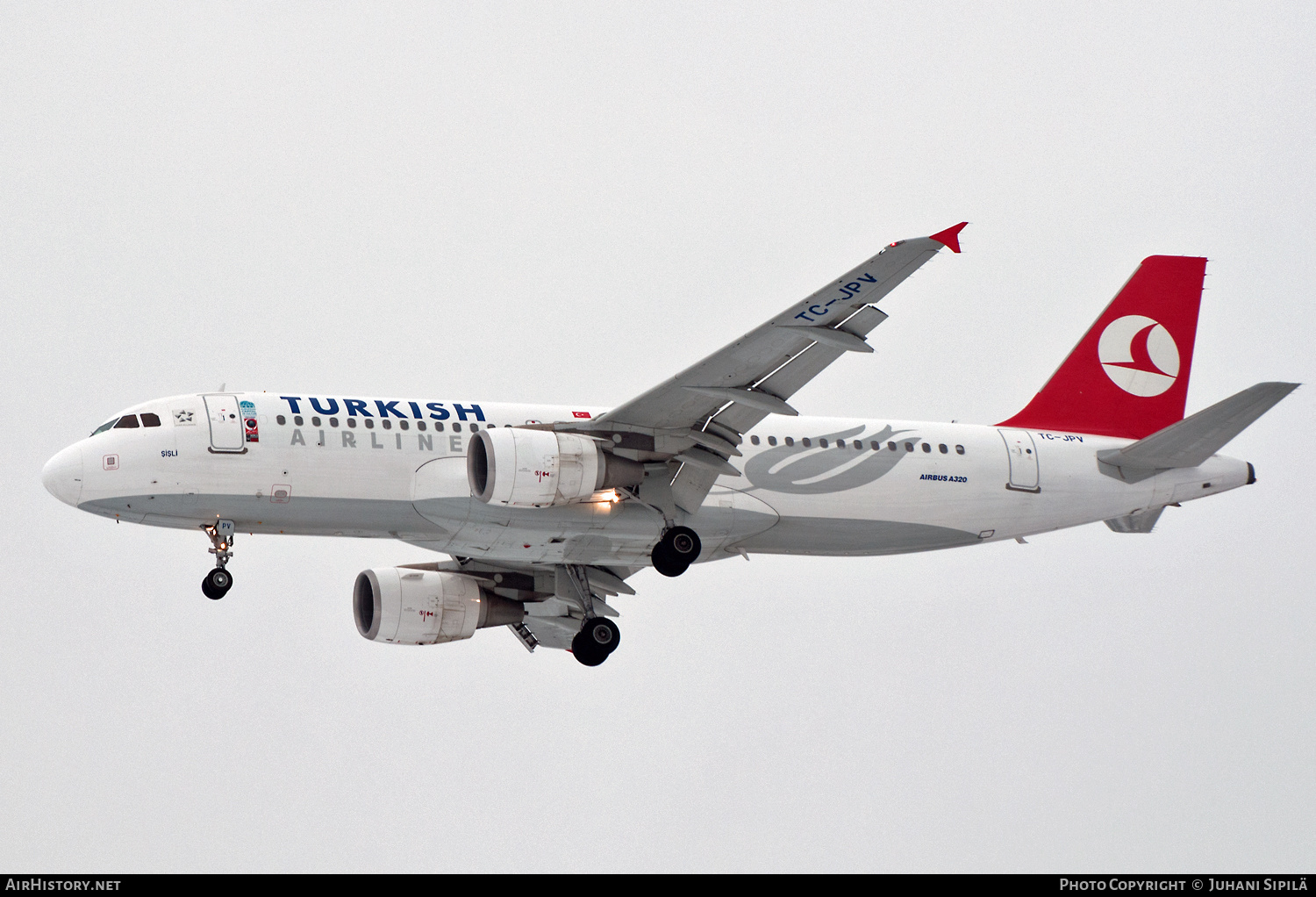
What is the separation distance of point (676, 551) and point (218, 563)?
9.58 m

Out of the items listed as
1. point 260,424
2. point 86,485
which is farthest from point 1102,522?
point 86,485

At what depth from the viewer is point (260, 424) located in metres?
34.7

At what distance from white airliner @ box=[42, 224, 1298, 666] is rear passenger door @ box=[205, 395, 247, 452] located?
0.05 m

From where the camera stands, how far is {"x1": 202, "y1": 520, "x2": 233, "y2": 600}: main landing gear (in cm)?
3494

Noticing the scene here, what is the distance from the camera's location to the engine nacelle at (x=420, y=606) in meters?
40.5

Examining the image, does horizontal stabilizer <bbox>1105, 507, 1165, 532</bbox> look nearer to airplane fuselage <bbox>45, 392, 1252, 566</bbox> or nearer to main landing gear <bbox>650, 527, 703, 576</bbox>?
airplane fuselage <bbox>45, 392, 1252, 566</bbox>

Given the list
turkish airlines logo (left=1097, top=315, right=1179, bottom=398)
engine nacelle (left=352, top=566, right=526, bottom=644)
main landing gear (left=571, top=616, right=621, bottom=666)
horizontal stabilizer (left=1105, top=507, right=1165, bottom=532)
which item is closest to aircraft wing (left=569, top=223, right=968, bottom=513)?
main landing gear (left=571, top=616, right=621, bottom=666)

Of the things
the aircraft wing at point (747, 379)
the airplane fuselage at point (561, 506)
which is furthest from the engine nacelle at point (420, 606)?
the aircraft wing at point (747, 379)

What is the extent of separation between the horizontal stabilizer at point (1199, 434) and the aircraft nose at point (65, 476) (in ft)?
76.7

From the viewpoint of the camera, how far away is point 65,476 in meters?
34.3

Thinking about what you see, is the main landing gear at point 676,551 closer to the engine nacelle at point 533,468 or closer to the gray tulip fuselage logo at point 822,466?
the engine nacelle at point 533,468

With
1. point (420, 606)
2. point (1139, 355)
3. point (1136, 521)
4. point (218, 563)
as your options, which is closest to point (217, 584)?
point (218, 563)

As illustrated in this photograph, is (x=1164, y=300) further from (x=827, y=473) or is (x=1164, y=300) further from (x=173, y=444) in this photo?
(x=173, y=444)

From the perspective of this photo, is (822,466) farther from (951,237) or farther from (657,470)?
(951,237)
